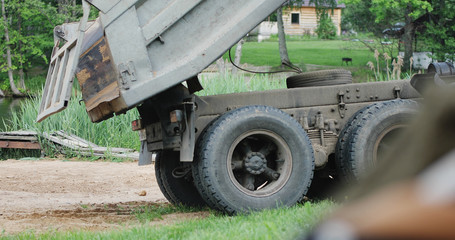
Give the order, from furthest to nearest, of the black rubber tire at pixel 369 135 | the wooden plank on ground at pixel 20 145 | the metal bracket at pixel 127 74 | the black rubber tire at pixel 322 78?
the wooden plank on ground at pixel 20 145, the black rubber tire at pixel 322 78, the black rubber tire at pixel 369 135, the metal bracket at pixel 127 74

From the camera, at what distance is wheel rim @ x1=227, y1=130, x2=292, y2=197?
6004 millimetres

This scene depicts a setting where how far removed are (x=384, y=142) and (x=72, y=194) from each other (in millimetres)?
4462

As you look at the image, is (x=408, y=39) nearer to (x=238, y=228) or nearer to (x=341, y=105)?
Answer: (x=341, y=105)

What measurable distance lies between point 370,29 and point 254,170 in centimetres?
3159

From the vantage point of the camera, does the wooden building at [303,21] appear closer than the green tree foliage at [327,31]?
No

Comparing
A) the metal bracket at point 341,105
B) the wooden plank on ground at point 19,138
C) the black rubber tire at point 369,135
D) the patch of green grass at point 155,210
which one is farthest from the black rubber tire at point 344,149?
the wooden plank on ground at point 19,138

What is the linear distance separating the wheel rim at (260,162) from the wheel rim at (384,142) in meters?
0.86

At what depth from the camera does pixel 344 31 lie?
68.0 m

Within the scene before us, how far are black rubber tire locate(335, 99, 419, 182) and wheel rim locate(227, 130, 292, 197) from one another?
0.62 meters

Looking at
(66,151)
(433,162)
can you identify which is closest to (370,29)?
(66,151)

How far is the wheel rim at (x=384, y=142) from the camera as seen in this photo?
248 inches

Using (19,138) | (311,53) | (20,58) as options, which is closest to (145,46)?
(19,138)

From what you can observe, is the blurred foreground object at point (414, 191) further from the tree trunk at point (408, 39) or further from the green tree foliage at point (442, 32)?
the tree trunk at point (408, 39)

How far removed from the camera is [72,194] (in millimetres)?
8977
